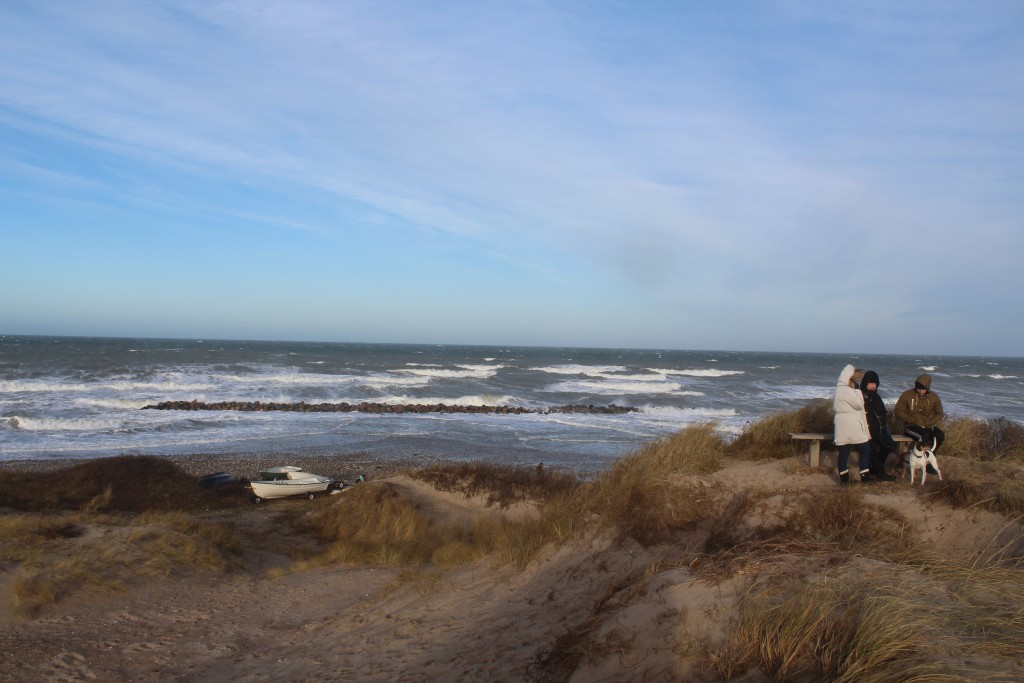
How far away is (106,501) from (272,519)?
324cm

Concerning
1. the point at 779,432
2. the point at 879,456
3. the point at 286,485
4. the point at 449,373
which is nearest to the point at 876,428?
the point at 879,456

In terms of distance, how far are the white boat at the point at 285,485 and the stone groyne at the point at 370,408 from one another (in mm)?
19131

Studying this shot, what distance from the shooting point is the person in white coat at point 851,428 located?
8.02m

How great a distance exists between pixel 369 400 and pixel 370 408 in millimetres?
5140

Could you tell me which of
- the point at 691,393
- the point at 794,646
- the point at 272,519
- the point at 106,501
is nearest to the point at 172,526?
the point at 272,519

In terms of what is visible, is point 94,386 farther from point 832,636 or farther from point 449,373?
point 832,636

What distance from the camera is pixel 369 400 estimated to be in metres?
40.1

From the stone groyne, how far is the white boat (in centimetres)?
1913

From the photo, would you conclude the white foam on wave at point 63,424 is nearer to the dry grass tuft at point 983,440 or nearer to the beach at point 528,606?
the beach at point 528,606

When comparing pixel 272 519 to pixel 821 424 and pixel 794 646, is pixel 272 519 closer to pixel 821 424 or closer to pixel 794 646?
pixel 821 424

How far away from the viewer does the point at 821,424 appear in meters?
10.2

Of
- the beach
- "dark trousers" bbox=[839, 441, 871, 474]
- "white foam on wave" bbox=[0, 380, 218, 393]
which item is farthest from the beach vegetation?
"white foam on wave" bbox=[0, 380, 218, 393]

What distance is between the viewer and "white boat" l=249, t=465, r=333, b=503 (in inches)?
580

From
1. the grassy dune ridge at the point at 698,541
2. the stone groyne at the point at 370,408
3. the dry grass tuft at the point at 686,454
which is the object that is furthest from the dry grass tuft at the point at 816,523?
the stone groyne at the point at 370,408
